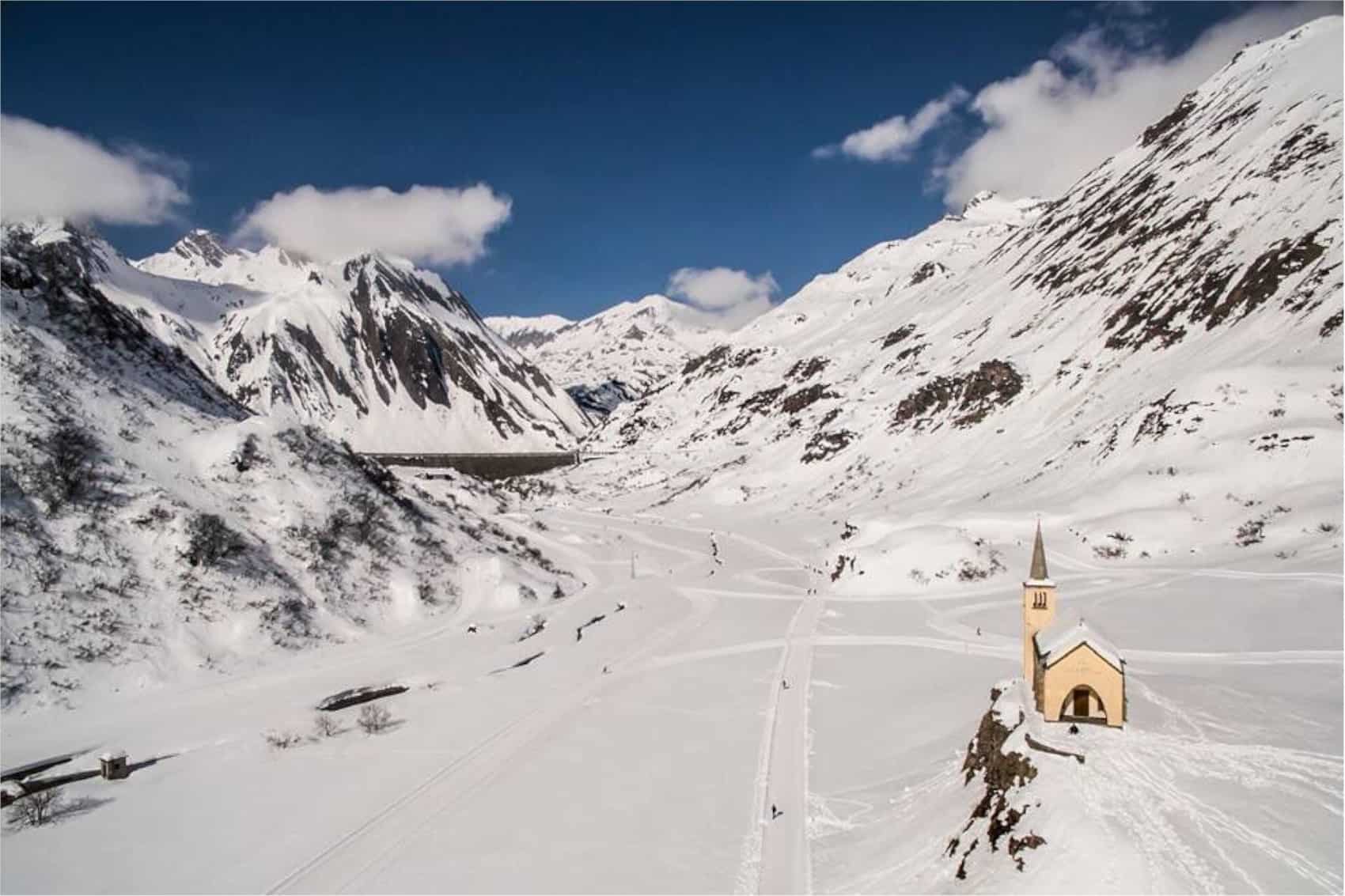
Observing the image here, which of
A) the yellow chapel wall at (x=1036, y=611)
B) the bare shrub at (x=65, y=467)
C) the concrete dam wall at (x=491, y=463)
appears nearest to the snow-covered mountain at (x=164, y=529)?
the bare shrub at (x=65, y=467)

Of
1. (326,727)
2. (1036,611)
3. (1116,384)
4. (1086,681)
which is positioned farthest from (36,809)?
(1116,384)

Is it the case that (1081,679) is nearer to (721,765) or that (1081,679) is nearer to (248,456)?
(721,765)

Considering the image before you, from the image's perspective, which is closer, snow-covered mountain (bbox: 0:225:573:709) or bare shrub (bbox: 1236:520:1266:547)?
snow-covered mountain (bbox: 0:225:573:709)

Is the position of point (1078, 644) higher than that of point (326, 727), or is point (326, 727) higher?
point (1078, 644)

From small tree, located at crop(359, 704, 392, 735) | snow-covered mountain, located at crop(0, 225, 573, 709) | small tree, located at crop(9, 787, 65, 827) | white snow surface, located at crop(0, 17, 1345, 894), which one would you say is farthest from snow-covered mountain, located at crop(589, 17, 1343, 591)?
small tree, located at crop(9, 787, 65, 827)

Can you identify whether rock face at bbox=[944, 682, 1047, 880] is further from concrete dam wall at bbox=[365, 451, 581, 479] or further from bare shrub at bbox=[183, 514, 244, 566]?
concrete dam wall at bbox=[365, 451, 581, 479]

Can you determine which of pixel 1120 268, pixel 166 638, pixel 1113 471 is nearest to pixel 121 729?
pixel 166 638
